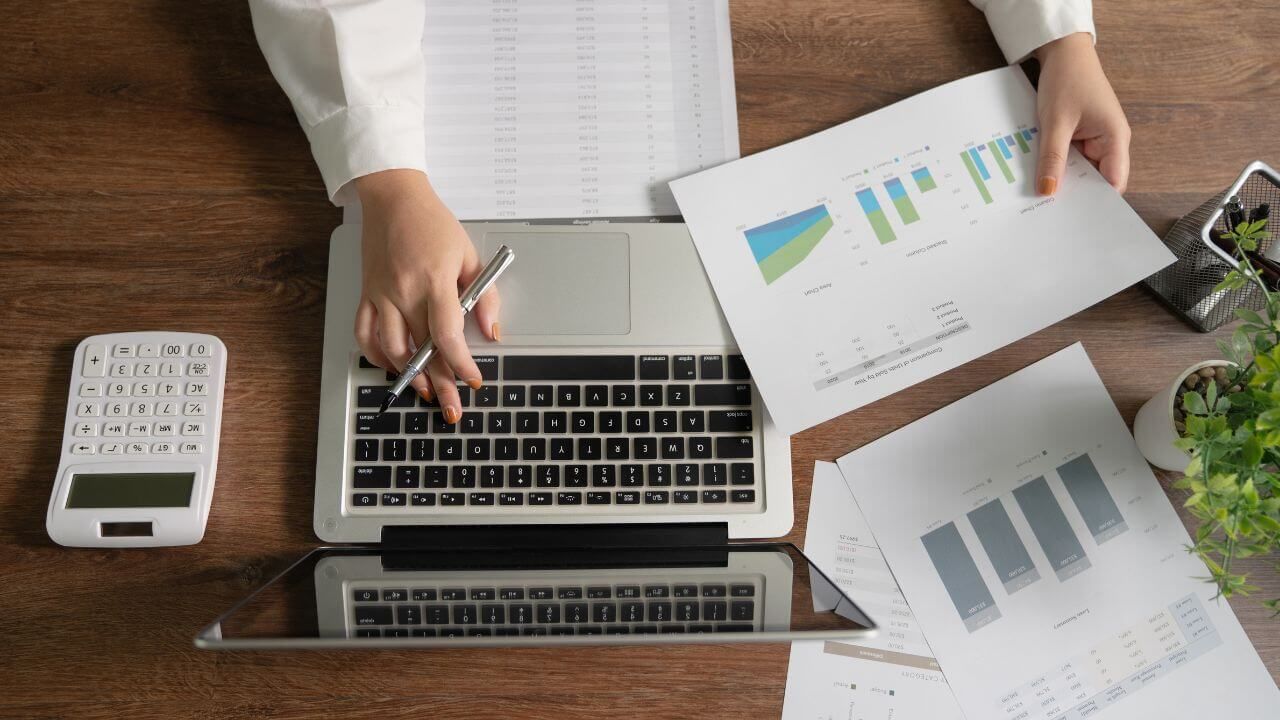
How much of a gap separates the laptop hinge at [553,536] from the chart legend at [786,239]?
235 mm

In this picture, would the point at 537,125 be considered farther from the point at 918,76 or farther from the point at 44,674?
the point at 44,674

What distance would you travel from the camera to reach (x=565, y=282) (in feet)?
2.32

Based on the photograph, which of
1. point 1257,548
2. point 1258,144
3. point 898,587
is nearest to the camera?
point 1257,548

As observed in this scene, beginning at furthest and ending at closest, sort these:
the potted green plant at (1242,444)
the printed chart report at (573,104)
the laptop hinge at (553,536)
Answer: the printed chart report at (573,104) < the laptop hinge at (553,536) < the potted green plant at (1242,444)

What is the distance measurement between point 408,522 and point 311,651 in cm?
13

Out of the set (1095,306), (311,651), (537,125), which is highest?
(537,125)

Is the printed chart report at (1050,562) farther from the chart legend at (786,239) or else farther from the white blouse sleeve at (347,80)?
the white blouse sleeve at (347,80)

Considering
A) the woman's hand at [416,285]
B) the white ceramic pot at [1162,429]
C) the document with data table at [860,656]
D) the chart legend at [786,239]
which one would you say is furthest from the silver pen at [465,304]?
the white ceramic pot at [1162,429]

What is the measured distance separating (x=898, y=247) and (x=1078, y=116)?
219 millimetres

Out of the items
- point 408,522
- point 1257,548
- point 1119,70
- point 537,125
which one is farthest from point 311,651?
point 1119,70

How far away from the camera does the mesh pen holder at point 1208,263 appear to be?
0.67 meters

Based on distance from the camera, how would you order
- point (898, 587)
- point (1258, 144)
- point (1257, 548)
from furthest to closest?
point (1258, 144), point (898, 587), point (1257, 548)

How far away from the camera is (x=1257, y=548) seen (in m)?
0.57

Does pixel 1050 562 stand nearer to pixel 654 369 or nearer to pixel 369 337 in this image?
pixel 654 369
